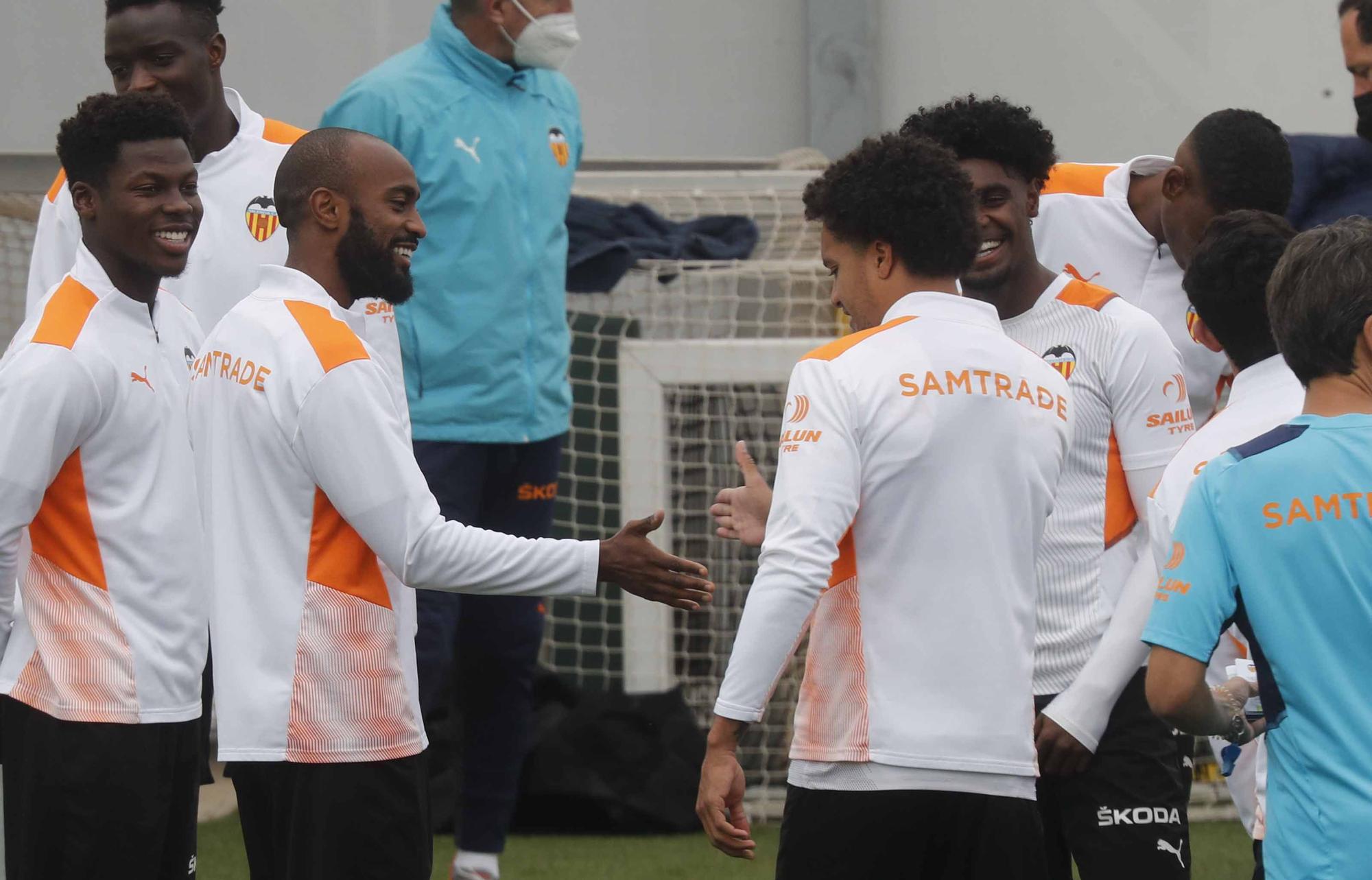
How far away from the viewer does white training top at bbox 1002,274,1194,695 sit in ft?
10.8

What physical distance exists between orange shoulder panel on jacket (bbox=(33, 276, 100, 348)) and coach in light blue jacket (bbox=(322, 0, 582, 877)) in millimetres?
1398

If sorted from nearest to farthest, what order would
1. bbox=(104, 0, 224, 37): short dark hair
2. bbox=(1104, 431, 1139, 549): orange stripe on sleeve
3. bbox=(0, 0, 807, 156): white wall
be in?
bbox=(1104, 431, 1139, 549): orange stripe on sleeve → bbox=(104, 0, 224, 37): short dark hair → bbox=(0, 0, 807, 156): white wall

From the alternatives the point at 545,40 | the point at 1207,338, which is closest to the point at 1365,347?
the point at 1207,338

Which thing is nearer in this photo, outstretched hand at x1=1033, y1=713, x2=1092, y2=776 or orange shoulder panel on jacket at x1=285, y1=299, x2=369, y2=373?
orange shoulder panel on jacket at x1=285, y1=299, x2=369, y2=373

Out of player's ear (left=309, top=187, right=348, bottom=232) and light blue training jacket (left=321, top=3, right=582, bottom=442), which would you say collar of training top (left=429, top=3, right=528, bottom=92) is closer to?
light blue training jacket (left=321, top=3, right=582, bottom=442)

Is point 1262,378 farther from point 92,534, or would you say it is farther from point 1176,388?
point 92,534

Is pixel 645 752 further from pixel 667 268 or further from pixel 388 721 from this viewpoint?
pixel 388 721

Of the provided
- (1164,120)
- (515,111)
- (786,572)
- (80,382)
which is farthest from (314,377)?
(1164,120)

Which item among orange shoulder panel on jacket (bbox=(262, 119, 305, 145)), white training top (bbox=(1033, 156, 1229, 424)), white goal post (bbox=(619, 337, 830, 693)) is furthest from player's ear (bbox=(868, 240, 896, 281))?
white goal post (bbox=(619, 337, 830, 693))

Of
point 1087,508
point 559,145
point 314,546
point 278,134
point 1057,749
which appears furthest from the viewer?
point 559,145

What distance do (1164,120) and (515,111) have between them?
151 inches

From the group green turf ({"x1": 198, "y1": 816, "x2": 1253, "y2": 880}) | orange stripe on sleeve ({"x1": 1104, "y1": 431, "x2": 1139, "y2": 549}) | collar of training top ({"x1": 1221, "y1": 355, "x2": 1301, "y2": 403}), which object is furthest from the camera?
green turf ({"x1": 198, "y1": 816, "x2": 1253, "y2": 880})

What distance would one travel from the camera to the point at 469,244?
15.4 ft

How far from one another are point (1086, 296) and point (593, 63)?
195 inches
